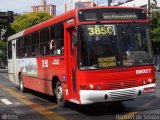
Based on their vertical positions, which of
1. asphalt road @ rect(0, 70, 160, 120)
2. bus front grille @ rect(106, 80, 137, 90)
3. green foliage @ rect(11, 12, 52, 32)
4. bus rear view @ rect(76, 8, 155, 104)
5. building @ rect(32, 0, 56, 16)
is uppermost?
building @ rect(32, 0, 56, 16)

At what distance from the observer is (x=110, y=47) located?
11352 mm

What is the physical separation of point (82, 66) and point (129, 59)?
51.4 inches

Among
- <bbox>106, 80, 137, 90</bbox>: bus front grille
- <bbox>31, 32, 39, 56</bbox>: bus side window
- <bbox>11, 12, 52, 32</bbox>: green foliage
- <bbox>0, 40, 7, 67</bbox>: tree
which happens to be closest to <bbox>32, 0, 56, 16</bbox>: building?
<bbox>0, 40, 7, 67</bbox>: tree

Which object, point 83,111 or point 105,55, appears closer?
point 105,55

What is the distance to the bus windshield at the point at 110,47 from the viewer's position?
11219 millimetres

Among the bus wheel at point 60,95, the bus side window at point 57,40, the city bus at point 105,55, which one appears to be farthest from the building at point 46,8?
the city bus at point 105,55

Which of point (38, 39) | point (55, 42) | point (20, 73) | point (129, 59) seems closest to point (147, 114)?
point (129, 59)

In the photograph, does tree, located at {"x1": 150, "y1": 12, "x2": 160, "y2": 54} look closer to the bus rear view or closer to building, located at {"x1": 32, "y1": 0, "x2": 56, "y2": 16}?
the bus rear view

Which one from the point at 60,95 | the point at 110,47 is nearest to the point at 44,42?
the point at 60,95

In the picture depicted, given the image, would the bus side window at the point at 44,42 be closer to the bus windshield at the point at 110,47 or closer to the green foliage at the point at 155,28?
the bus windshield at the point at 110,47

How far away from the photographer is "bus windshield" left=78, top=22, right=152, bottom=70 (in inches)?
442

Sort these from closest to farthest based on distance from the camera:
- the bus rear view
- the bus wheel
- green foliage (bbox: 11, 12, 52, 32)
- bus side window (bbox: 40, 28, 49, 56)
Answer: the bus rear view
the bus wheel
bus side window (bbox: 40, 28, 49, 56)
green foliage (bbox: 11, 12, 52, 32)

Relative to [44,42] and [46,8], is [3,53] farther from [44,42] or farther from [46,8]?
[46,8]

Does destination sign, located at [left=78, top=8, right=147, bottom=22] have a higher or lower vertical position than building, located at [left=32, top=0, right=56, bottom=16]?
lower
